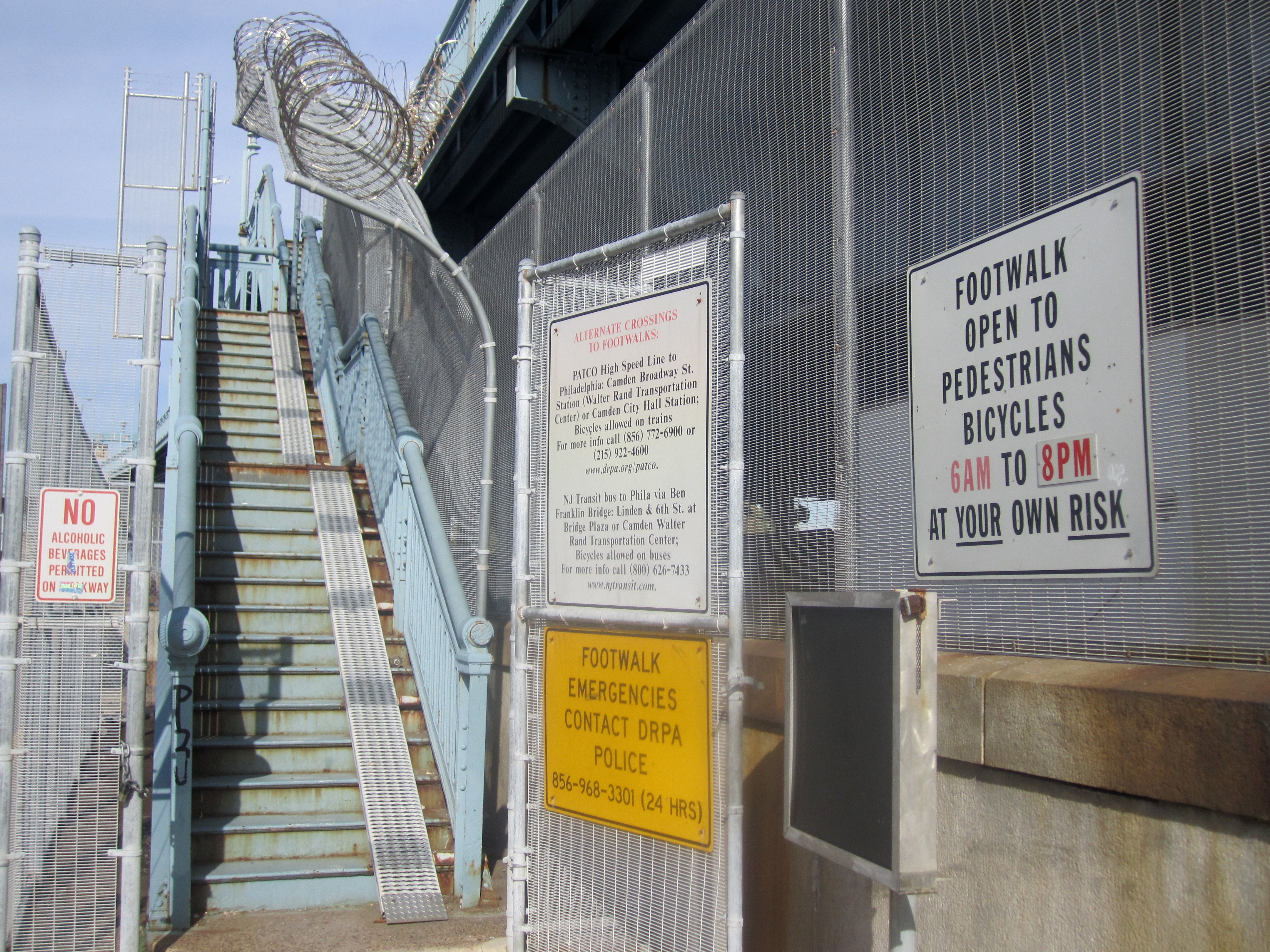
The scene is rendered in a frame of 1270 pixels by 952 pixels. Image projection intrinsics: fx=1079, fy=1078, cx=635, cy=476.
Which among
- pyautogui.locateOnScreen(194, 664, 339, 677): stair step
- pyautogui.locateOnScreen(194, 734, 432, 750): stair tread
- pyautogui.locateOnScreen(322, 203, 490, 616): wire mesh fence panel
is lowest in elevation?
pyautogui.locateOnScreen(194, 734, 432, 750): stair tread

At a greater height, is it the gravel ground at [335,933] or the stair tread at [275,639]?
the stair tread at [275,639]

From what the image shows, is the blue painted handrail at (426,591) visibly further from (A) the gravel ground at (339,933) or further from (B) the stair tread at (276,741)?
(B) the stair tread at (276,741)

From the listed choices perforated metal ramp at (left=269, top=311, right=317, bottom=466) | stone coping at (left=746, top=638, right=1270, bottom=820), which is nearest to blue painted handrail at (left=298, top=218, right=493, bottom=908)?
perforated metal ramp at (left=269, top=311, right=317, bottom=466)

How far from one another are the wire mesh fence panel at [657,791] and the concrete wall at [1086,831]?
18.3 inches

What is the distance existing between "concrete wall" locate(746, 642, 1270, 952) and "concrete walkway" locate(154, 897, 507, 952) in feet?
8.71

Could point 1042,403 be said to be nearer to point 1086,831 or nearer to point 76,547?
point 1086,831

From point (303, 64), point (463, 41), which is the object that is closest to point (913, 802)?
point (303, 64)

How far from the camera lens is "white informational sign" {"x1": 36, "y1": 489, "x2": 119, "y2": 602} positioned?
5.00 m

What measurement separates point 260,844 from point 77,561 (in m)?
2.19

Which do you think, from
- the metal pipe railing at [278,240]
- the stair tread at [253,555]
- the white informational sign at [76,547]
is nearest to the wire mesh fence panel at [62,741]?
the white informational sign at [76,547]

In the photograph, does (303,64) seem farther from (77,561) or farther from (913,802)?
(913,802)

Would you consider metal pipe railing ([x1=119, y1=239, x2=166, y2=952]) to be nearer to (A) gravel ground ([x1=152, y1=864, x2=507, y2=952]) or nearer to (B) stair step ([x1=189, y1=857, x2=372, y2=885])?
(A) gravel ground ([x1=152, y1=864, x2=507, y2=952])

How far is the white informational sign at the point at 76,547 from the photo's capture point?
5.00m

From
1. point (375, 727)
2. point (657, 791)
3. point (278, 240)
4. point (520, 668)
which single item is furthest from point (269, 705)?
point (278, 240)
